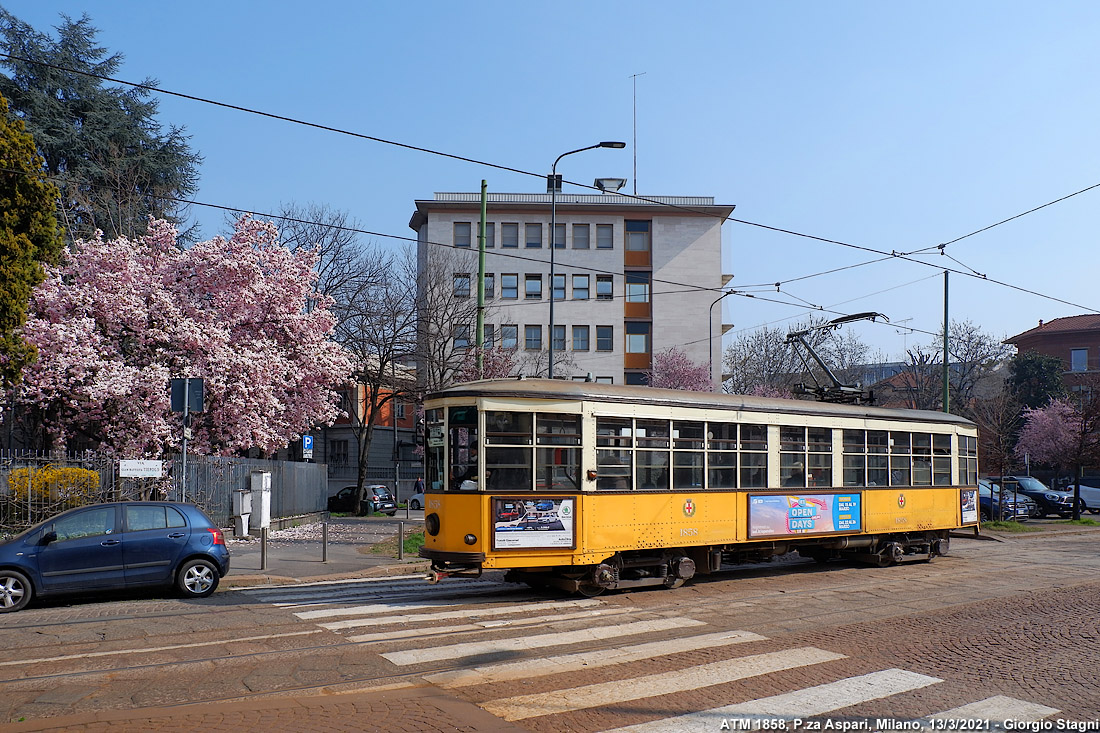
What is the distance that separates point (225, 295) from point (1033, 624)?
19.7 metres

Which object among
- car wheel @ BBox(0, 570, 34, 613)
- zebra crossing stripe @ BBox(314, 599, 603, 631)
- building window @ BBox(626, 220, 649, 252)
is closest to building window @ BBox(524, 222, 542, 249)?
building window @ BBox(626, 220, 649, 252)

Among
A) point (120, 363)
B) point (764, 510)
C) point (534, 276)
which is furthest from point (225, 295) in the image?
point (534, 276)

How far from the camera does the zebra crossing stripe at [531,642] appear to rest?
887 centimetres

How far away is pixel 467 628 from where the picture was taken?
10422mm

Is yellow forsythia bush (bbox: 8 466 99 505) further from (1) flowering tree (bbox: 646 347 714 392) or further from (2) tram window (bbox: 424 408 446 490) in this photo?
(1) flowering tree (bbox: 646 347 714 392)

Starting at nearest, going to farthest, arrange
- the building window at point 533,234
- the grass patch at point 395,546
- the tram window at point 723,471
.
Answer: the tram window at point 723,471
the grass patch at point 395,546
the building window at point 533,234

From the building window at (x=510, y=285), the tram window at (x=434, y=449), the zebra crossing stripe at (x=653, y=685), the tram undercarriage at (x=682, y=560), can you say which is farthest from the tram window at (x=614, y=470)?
the building window at (x=510, y=285)

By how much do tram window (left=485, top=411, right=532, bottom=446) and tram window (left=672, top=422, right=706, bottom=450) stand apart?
2524 mm

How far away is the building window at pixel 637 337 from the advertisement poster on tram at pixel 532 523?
4602 centimetres

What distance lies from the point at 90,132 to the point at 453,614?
102 feet

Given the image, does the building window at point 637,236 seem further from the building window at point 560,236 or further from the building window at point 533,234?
the building window at point 533,234

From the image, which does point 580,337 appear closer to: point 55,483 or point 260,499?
point 260,499

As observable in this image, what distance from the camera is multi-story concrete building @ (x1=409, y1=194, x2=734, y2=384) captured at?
187 ft

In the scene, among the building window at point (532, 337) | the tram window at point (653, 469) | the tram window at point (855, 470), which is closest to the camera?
the tram window at point (653, 469)
